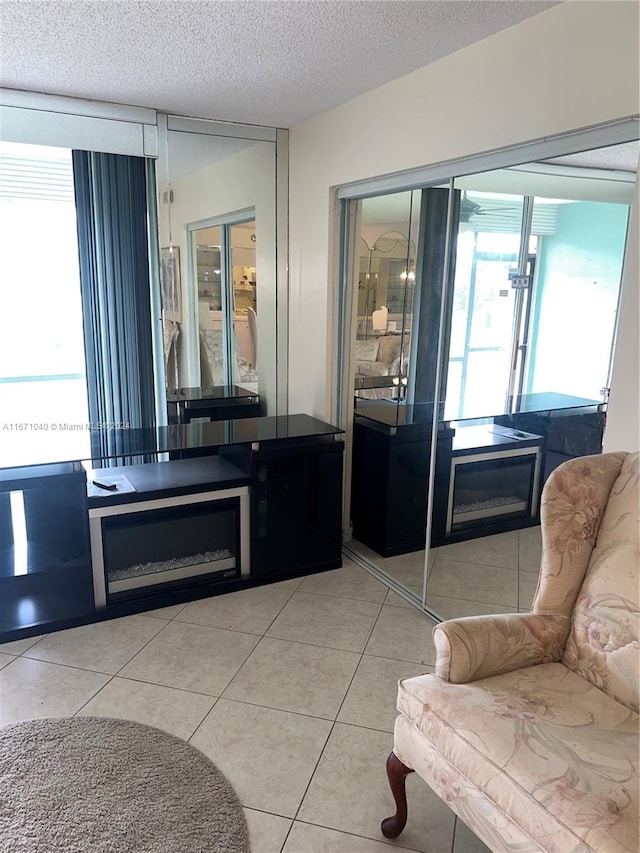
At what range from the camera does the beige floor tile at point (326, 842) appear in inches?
68.9

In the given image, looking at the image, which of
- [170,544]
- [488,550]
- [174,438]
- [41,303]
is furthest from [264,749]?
[41,303]

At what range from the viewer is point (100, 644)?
2.73 meters

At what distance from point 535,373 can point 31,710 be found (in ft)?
7.80

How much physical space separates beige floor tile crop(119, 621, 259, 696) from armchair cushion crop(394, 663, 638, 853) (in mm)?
1038

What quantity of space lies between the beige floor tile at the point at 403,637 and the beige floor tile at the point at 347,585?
0.54 feet

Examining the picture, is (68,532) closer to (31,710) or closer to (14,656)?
(14,656)

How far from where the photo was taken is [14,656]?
262 cm

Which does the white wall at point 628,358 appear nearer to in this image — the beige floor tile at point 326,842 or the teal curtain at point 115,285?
the beige floor tile at point 326,842

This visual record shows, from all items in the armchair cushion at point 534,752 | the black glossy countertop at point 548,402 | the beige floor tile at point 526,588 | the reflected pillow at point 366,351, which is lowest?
the beige floor tile at point 526,588

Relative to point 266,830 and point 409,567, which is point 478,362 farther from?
point 266,830

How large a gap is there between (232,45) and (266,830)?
2.80 m

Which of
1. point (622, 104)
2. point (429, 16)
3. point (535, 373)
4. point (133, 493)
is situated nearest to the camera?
point (622, 104)

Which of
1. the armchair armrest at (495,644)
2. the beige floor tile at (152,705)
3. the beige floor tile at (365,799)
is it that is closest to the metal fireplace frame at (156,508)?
the beige floor tile at (152,705)

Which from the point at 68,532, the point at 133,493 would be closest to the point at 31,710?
the point at 68,532
